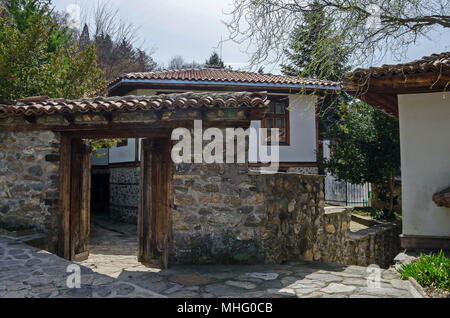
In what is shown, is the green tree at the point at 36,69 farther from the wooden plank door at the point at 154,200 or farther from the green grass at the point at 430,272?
the green grass at the point at 430,272

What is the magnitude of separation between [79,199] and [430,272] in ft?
16.8

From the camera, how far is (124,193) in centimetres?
1222

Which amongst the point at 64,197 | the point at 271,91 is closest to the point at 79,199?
the point at 64,197

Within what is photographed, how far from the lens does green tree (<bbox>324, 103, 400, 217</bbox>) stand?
35.7 feet

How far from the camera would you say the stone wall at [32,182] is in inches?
228

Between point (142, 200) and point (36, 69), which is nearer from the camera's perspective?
point (142, 200)

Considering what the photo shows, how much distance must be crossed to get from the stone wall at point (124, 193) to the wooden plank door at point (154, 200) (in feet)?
19.1

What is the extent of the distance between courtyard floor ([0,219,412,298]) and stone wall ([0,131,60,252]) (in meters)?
0.50

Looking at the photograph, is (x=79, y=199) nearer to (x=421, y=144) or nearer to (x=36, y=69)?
(x=36, y=69)

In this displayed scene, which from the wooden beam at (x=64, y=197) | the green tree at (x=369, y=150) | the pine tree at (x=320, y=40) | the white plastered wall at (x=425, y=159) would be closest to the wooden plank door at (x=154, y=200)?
the wooden beam at (x=64, y=197)

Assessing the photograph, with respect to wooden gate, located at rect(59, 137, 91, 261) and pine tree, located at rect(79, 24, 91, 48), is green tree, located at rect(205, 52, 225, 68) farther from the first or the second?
wooden gate, located at rect(59, 137, 91, 261)

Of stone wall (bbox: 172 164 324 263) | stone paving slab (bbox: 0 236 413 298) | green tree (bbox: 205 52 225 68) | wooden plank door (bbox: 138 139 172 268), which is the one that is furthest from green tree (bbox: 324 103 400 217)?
green tree (bbox: 205 52 225 68)

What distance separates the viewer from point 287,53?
19.8ft
